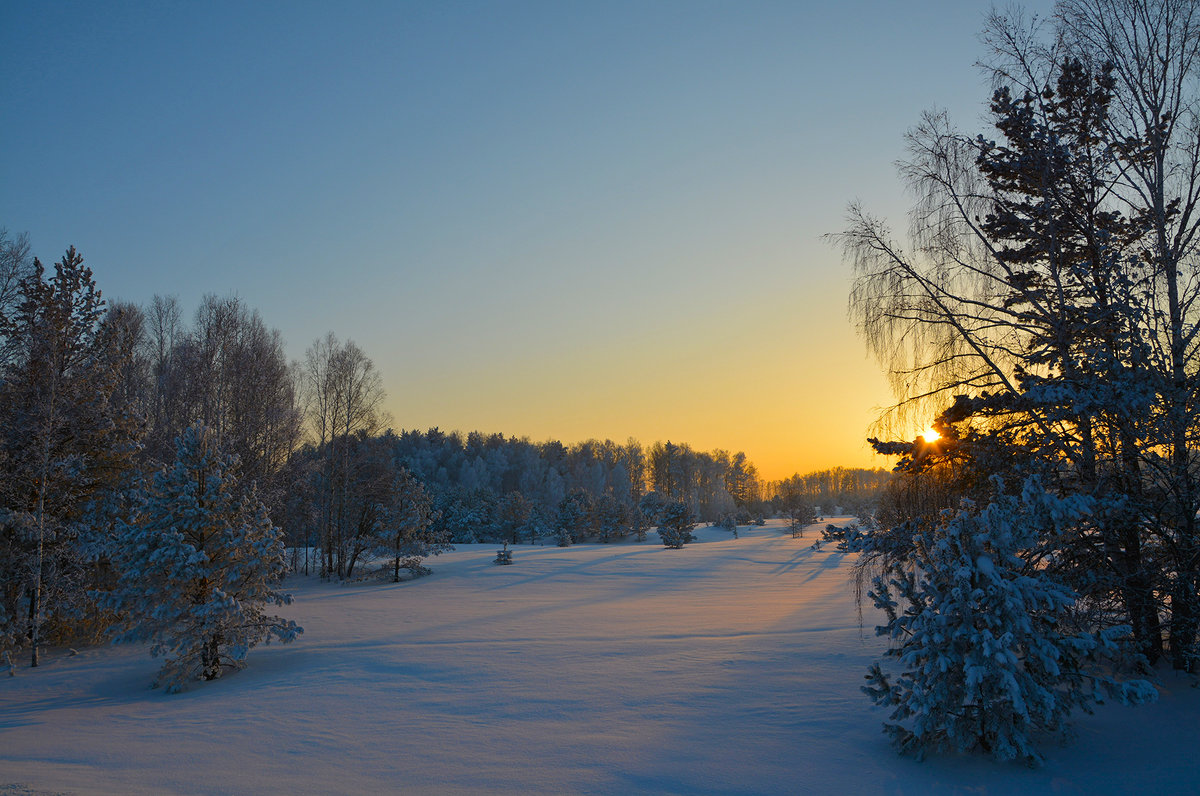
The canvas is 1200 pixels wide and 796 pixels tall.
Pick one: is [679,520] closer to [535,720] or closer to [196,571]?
[196,571]

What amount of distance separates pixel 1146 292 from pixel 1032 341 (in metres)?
1.27

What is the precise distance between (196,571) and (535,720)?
811 cm

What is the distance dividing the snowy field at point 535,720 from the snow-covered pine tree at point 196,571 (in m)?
0.76

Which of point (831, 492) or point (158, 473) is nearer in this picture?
point (158, 473)

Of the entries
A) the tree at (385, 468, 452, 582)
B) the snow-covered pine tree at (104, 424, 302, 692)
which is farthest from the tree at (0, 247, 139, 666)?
the tree at (385, 468, 452, 582)

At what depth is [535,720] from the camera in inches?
328

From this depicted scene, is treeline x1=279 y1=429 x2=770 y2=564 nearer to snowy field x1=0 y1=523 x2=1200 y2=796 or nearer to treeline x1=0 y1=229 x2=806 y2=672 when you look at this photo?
treeline x1=0 y1=229 x2=806 y2=672

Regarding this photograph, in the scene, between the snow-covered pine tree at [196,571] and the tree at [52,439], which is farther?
the tree at [52,439]

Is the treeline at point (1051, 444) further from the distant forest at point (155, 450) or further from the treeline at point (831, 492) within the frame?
the treeline at point (831, 492)

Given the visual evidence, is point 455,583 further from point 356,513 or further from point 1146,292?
point 1146,292

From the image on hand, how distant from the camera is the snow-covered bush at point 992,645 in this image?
19.0 feet

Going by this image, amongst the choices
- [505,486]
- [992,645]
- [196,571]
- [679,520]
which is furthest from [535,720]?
[505,486]

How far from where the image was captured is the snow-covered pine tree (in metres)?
11.9

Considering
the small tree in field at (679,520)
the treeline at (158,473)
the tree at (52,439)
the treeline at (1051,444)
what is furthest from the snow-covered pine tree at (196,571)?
the small tree in field at (679,520)
